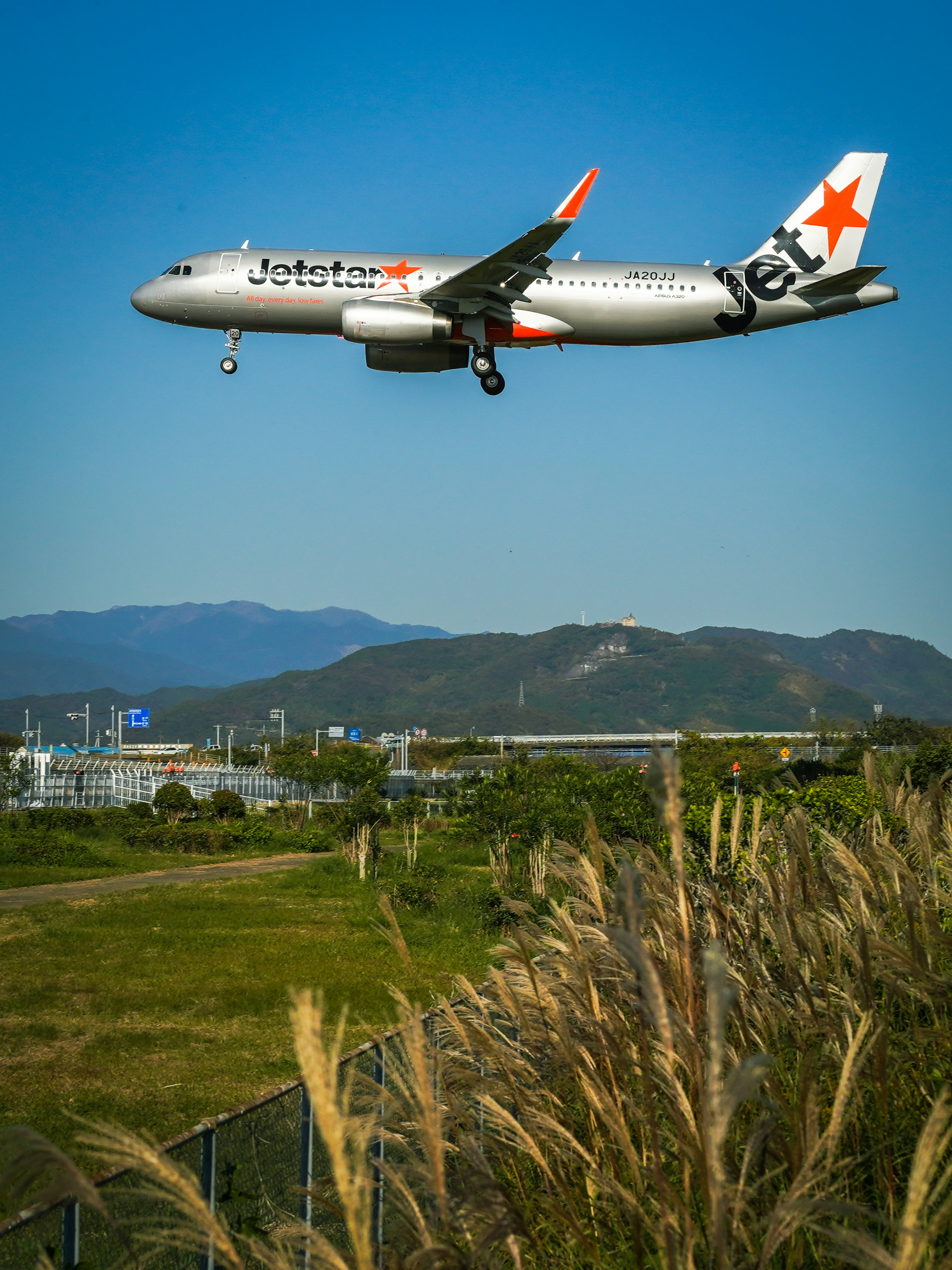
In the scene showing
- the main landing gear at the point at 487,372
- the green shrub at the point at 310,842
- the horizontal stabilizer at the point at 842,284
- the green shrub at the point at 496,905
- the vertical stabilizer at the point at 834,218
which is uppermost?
the vertical stabilizer at the point at 834,218

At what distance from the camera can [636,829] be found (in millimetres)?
17984

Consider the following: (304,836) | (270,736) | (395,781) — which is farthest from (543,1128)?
(270,736)

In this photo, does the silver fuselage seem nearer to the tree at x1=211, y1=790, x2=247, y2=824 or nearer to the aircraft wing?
the aircraft wing

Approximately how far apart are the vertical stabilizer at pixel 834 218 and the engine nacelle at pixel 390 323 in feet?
31.5

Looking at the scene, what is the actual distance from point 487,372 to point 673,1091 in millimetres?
18877

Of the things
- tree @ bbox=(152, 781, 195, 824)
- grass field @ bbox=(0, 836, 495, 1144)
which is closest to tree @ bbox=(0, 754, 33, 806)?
tree @ bbox=(152, 781, 195, 824)

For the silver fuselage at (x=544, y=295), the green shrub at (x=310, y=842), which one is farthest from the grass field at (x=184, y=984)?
the green shrub at (x=310, y=842)

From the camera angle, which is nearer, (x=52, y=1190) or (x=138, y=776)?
(x=52, y=1190)

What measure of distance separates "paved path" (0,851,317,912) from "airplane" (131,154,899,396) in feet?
36.0

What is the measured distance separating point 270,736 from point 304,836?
384 feet

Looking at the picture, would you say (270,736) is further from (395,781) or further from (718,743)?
(718,743)

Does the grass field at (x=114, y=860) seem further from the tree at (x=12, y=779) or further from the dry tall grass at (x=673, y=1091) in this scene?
the dry tall grass at (x=673, y=1091)

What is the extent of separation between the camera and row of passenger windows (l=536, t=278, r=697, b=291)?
69.3 ft

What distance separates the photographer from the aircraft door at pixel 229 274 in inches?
832
